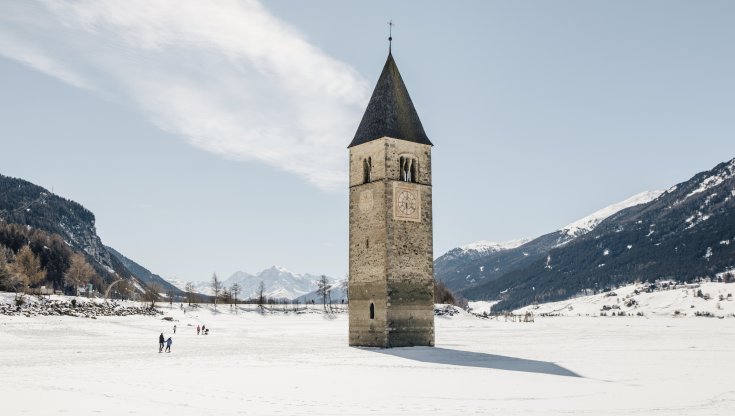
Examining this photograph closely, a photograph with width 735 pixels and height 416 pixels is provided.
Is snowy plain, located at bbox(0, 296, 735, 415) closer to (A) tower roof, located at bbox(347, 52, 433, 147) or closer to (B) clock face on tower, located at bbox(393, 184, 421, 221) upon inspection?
(B) clock face on tower, located at bbox(393, 184, 421, 221)

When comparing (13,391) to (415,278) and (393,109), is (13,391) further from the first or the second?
(393,109)

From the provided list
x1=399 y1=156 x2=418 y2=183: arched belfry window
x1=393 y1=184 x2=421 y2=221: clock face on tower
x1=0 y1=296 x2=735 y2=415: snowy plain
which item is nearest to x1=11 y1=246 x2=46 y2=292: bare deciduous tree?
x1=0 y1=296 x2=735 y2=415: snowy plain

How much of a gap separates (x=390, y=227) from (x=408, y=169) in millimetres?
5126

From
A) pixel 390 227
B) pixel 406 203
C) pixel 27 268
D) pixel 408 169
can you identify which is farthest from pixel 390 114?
pixel 27 268

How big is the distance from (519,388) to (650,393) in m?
4.52

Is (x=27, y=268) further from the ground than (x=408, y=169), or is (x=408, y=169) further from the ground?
(x=408, y=169)

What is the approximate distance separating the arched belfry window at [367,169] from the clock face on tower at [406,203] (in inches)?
105

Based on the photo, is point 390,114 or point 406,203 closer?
point 406,203

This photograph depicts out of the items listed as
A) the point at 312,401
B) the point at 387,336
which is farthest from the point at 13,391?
the point at 387,336

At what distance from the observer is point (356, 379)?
3053 cm

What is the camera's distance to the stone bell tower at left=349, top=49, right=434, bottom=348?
164 ft

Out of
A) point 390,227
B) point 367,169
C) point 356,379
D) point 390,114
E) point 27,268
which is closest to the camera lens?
point 356,379

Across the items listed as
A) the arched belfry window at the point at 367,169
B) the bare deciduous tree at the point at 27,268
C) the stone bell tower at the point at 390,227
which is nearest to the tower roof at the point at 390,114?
the stone bell tower at the point at 390,227

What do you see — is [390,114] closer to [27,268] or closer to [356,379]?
[356,379]
